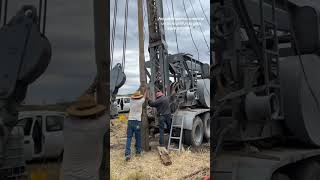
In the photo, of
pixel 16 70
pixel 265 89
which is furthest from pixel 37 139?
pixel 265 89

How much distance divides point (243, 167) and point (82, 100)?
4.90 feet

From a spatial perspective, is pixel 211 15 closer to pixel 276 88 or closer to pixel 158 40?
pixel 276 88

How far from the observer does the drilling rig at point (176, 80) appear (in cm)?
933

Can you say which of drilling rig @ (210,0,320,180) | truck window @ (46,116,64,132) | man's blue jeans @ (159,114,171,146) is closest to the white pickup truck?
truck window @ (46,116,64,132)

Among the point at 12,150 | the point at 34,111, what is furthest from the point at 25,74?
the point at 12,150

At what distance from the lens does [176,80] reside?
11.1 meters

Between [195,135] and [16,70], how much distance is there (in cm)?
793

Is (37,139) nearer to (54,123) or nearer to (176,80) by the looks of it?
(54,123)

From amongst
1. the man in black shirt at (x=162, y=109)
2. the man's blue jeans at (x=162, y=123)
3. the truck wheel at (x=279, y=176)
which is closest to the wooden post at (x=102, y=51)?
the truck wheel at (x=279, y=176)

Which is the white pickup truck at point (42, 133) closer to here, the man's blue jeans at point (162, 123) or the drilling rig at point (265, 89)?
the drilling rig at point (265, 89)

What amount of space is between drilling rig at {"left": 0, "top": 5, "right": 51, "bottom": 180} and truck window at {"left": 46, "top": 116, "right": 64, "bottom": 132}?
0.08 m

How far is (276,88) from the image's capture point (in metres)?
2.93

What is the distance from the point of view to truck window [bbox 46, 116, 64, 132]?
130cm

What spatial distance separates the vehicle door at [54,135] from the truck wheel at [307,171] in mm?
2283
